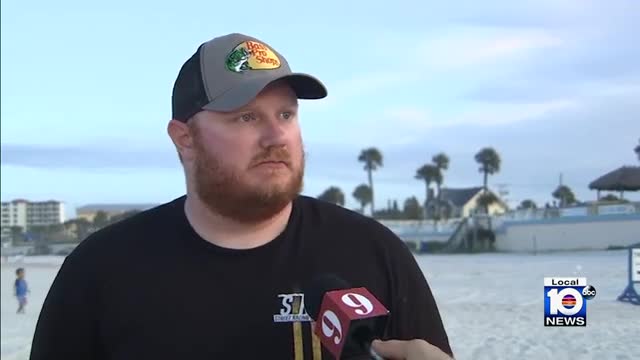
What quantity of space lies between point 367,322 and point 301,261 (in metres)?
0.65

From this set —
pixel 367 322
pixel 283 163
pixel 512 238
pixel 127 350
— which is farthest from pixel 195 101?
pixel 512 238

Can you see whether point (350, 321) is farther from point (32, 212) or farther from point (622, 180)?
point (32, 212)

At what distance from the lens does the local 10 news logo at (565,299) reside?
8.86 ft

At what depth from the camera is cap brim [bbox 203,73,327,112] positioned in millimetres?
2129

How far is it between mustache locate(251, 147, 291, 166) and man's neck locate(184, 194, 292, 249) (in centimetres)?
16

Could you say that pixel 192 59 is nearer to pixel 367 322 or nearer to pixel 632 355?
pixel 367 322

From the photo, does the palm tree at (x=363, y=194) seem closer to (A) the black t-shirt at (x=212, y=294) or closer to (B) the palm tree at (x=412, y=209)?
(B) the palm tree at (x=412, y=209)

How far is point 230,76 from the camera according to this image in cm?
219

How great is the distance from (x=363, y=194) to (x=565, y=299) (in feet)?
319

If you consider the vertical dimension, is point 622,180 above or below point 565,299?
above

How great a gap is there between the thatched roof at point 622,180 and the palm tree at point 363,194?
9516 centimetres

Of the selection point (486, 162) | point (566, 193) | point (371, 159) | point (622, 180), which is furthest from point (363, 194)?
point (622, 180)

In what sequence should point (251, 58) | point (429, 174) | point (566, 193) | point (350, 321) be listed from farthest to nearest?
point (429, 174), point (566, 193), point (251, 58), point (350, 321)

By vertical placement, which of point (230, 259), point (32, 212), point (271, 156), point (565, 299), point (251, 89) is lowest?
point (565, 299)
